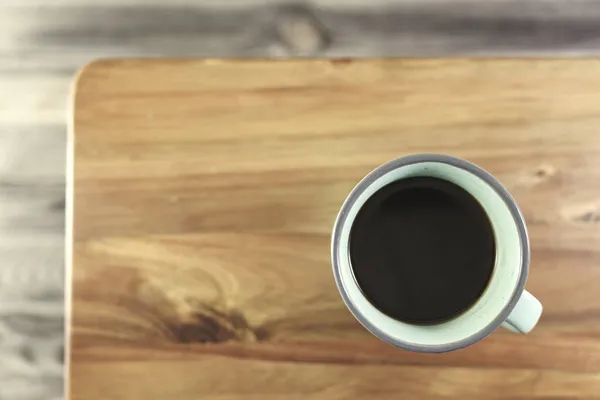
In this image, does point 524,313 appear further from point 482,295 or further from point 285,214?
point 285,214

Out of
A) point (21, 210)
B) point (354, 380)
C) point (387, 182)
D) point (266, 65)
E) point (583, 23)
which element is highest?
point (583, 23)

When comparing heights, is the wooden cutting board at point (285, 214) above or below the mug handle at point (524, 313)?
above

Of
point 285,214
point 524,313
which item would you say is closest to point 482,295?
point 524,313

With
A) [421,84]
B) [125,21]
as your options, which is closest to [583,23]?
[421,84]

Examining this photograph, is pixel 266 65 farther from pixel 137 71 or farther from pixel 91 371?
pixel 91 371

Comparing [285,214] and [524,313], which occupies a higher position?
[285,214]
